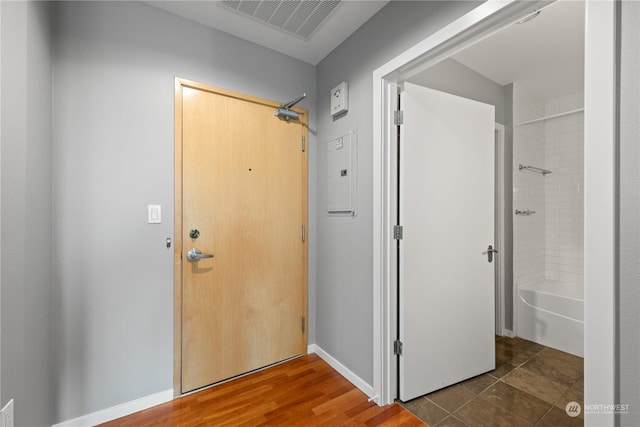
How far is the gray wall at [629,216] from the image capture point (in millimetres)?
804

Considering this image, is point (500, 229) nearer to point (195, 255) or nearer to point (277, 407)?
point (277, 407)

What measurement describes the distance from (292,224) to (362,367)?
1.20m

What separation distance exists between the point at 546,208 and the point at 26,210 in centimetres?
462

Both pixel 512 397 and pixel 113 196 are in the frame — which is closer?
pixel 113 196

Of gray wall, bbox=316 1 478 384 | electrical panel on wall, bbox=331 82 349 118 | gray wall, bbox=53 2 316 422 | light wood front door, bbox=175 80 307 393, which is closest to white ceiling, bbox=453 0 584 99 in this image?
gray wall, bbox=316 1 478 384

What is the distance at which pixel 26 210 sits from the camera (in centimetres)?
120

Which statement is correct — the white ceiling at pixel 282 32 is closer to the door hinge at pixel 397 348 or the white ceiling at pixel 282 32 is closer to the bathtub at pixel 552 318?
the door hinge at pixel 397 348

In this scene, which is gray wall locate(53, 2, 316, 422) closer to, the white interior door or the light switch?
the light switch

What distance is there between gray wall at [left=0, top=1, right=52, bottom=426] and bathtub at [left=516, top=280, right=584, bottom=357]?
12.4 ft

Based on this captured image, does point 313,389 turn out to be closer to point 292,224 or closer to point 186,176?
point 292,224

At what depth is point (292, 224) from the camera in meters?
2.29

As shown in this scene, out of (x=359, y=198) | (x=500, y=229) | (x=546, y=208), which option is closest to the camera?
(x=359, y=198)

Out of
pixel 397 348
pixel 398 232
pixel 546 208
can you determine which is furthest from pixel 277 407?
pixel 546 208

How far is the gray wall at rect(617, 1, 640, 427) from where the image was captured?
31.6 inches
